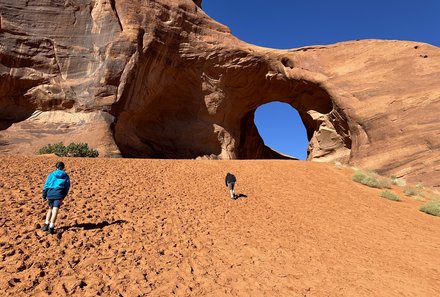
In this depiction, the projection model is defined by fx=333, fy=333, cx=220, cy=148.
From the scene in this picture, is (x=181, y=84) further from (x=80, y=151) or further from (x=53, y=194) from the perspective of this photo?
(x=53, y=194)

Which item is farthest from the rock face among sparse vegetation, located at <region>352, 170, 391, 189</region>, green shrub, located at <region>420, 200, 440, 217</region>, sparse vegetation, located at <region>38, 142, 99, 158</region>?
green shrub, located at <region>420, 200, 440, 217</region>

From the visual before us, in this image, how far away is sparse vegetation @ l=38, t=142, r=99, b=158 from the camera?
17.2 m

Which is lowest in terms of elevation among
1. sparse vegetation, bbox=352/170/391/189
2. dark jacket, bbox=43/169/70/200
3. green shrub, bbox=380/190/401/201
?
dark jacket, bbox=43/169/70/200

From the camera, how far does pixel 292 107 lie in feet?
103

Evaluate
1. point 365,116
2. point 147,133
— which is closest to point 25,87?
point 147,133

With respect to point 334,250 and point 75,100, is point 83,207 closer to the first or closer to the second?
point 334,250

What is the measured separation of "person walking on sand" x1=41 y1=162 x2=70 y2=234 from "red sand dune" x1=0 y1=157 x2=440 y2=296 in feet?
0.65

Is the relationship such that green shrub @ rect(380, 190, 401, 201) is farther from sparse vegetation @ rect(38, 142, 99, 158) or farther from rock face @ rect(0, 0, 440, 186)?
sparse vegetation @ rect(38, 142, 99, 158)

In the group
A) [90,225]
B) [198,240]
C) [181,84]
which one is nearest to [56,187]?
[90,225]

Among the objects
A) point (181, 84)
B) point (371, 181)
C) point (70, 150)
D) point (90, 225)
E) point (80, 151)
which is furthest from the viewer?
point (181, 84)

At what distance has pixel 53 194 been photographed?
19.6 feet

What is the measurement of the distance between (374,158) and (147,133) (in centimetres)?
1634

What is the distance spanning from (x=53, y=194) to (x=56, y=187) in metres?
0.14

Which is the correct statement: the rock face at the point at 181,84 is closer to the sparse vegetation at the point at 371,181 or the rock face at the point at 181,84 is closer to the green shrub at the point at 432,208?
the sparse vegetation at the point at 371,181
